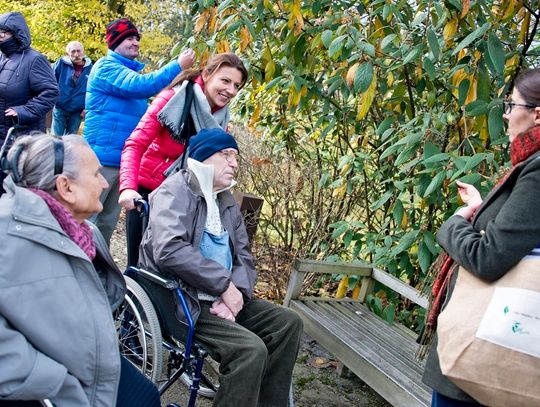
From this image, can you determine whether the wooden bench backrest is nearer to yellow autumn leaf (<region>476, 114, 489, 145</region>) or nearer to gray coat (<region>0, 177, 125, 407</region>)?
yellow autumn leaf (<region>476, 114, 489, 145</region>)

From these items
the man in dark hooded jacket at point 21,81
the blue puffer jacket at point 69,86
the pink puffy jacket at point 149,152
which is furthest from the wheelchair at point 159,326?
the blue puffer jacket at point 69,86

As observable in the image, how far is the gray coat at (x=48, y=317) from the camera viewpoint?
1627 mm

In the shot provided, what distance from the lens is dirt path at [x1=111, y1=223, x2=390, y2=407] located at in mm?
3242

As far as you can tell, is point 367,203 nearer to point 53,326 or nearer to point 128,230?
point 128,230

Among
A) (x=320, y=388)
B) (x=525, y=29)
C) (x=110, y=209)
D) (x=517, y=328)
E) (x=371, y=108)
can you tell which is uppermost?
(x=525, y=29)

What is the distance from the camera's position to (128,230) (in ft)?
11.1

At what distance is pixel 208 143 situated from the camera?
2.81m

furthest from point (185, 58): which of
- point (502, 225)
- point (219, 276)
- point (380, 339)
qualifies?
point (502, 225)

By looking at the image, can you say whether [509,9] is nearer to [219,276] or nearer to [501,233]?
[501,233]

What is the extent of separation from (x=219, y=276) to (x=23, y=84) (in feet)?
9.78

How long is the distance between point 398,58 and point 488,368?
2110mm

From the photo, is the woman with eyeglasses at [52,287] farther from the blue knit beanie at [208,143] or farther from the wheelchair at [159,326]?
the blue knit beanie at [208,143]

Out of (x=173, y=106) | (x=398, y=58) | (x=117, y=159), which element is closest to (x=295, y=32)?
(x=398, y=58)

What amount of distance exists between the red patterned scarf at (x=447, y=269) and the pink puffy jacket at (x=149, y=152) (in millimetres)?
1603
